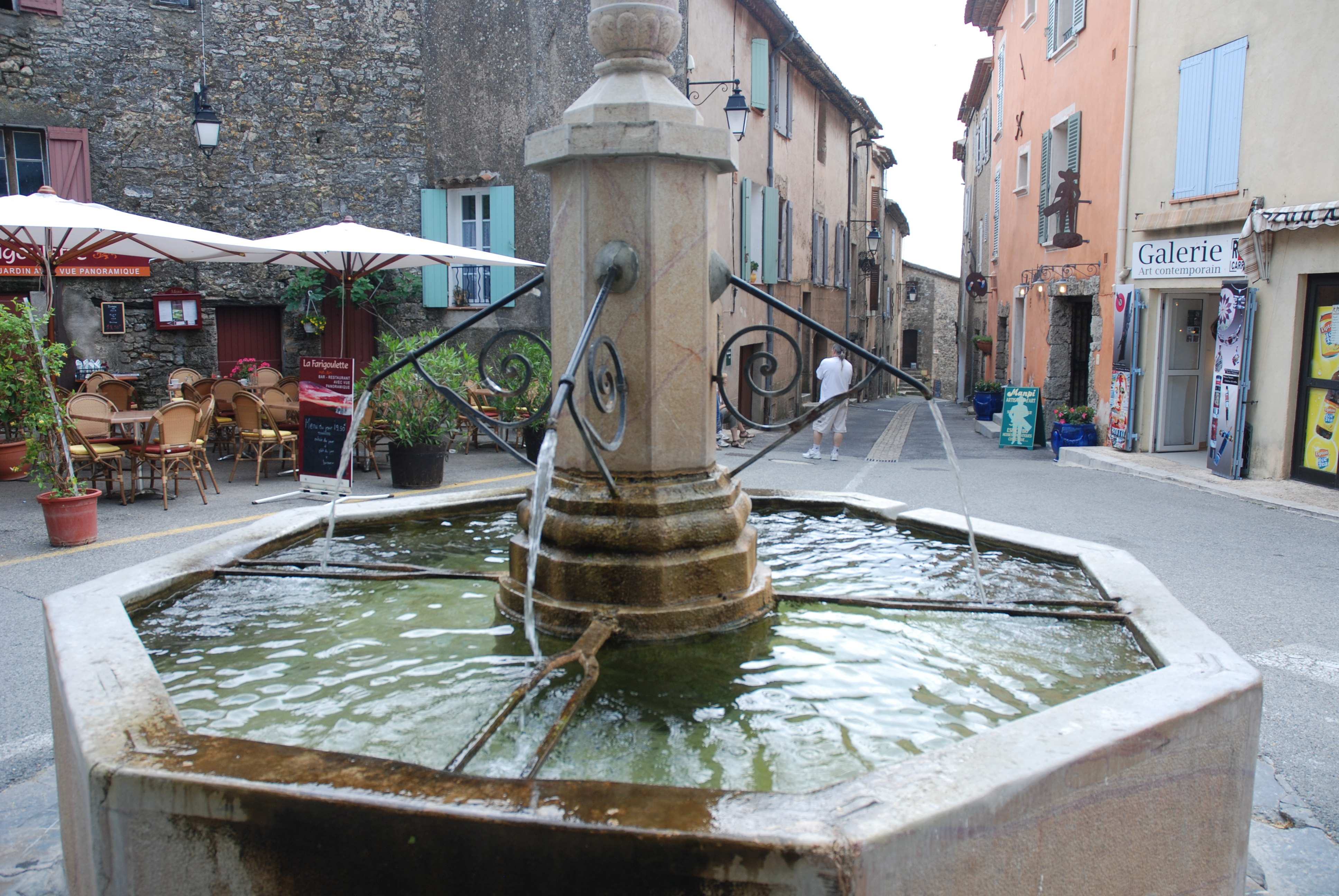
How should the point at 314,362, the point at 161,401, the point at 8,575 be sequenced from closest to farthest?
the point at 8,575 < the point at 314,362 < the point at 161,401

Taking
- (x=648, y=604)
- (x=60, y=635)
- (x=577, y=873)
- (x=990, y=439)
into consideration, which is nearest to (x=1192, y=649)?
(x=648, y=604)

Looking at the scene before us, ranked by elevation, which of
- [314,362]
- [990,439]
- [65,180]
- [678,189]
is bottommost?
[990,439]

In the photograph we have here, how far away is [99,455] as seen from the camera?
29.0ft

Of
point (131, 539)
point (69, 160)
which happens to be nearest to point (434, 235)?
point (69, 160)

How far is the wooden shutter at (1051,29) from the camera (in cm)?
1645

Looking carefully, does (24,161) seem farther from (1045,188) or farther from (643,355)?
(1045,188)

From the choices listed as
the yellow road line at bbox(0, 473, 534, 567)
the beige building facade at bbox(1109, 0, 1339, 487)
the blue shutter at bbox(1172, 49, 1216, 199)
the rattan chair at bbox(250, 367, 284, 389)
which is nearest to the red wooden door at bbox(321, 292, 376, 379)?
the rattan chair at bbox(250, 367, 284, 389)

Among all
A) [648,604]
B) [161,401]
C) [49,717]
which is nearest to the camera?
[648,604]

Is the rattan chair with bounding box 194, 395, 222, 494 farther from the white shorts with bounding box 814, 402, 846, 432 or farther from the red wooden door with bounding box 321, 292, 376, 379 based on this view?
the white shorts with bounding box 814, 402, 846, 432

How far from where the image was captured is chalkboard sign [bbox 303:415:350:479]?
9062 mm

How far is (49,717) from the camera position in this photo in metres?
4.11

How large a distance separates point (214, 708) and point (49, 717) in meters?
1.84

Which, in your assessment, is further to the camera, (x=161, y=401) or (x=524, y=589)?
(x=161, y=401)

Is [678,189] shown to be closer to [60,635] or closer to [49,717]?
[60,635]
